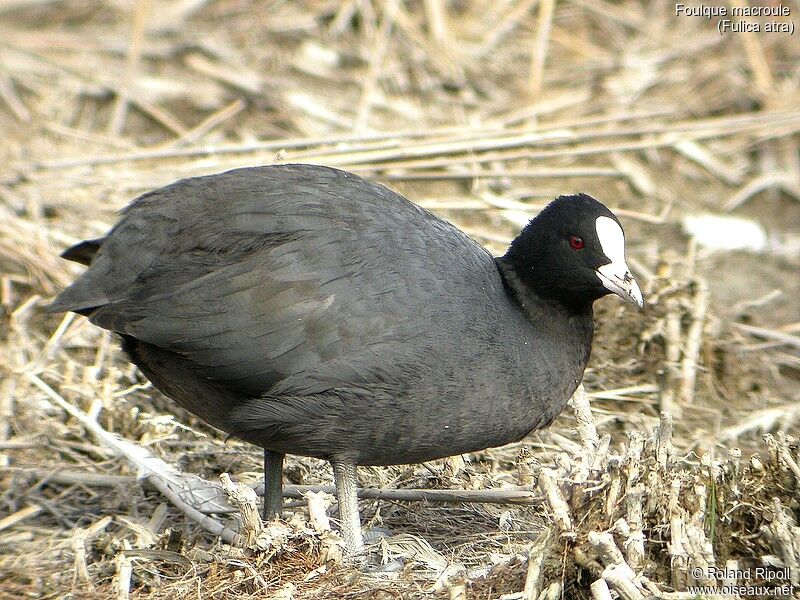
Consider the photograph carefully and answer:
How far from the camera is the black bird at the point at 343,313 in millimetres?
3477

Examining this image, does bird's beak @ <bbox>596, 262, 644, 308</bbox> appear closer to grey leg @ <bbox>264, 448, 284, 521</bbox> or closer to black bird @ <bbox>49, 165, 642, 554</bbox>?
black bird @ <bbox>49, 165, 642, 554</bbox>

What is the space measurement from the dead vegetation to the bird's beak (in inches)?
18.5

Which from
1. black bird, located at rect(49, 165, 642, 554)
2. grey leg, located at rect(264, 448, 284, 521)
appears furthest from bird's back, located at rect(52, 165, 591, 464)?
grey leg, located at rect(264, 448, 284, 521)

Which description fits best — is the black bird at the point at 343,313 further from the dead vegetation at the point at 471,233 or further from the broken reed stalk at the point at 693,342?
the broken reed stalk at the point at 693,342

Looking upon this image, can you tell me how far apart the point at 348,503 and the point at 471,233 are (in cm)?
198

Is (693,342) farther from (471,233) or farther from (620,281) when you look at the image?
(620,281)

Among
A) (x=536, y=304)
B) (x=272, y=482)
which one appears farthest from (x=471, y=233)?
(x=272, y=482)

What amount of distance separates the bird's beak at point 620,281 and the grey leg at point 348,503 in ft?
3.33

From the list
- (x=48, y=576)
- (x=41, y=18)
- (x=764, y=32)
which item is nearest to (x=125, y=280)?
(x=48, y=576)

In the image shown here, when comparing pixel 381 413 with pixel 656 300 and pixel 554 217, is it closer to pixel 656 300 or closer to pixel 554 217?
pixel 554 217

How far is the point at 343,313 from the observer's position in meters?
3.47

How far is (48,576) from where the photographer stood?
12.0ft

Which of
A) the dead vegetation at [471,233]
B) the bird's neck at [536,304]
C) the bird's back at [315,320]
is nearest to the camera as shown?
the dead vegetation at [471,233]

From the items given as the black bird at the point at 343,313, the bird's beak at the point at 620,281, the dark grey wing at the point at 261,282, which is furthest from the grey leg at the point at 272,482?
the bird's beak at the point at 620,281
